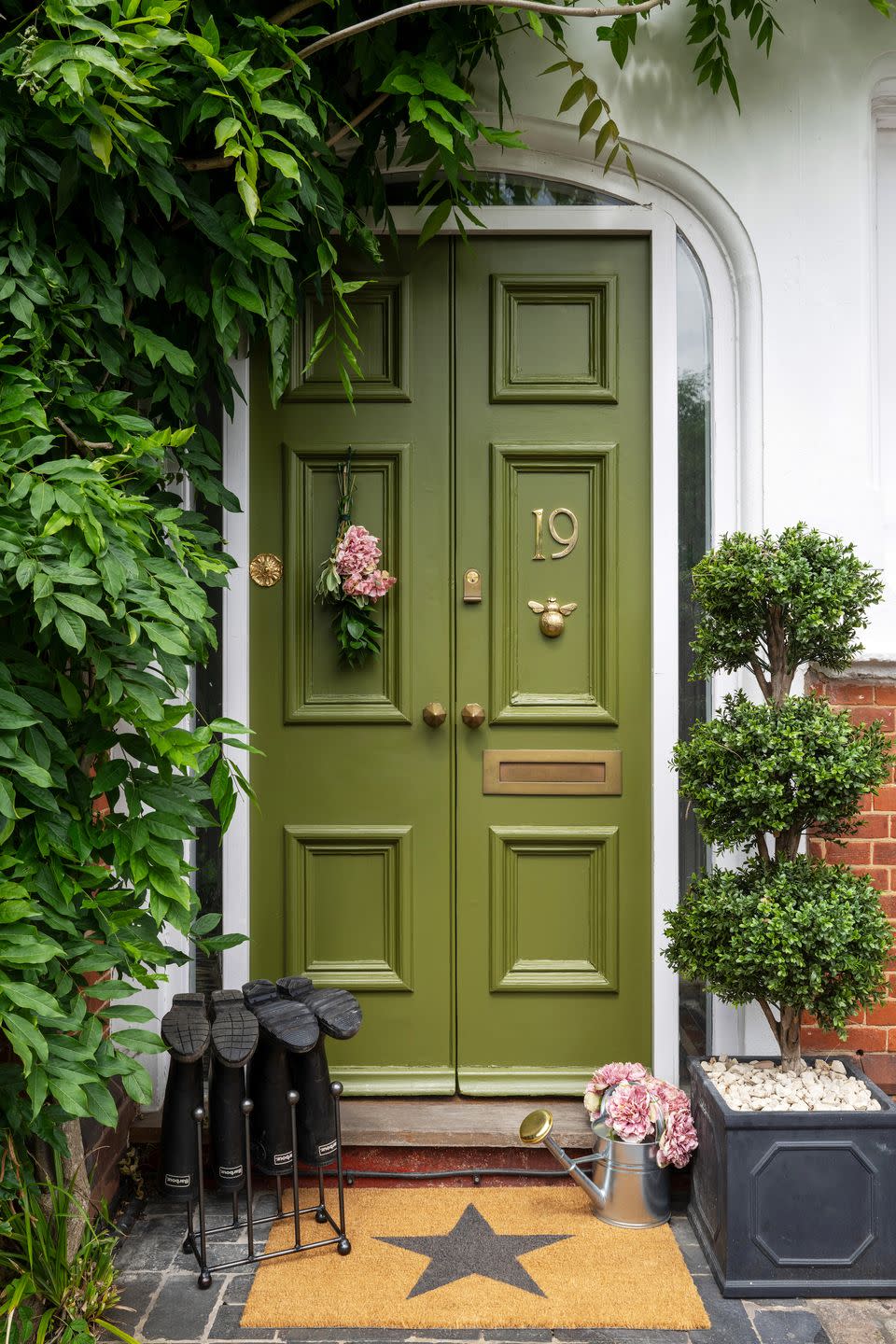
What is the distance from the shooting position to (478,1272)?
236 cm

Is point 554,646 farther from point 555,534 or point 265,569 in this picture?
point 265,569

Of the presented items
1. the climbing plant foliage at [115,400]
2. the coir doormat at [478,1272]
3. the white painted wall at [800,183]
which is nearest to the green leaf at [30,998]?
the climbing plant foliage at [115,400]

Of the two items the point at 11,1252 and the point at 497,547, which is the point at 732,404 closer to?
the point at 497,547

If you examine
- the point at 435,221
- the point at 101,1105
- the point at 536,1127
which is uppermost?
the point at 435,221

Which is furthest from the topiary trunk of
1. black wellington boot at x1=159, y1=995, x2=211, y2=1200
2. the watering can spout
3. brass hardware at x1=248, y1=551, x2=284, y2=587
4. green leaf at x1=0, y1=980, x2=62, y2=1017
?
brass hardware at x1=248, y1=551, x2=284, y2=587

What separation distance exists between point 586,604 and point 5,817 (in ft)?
5.83

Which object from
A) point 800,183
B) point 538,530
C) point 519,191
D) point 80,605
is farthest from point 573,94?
point 80,605

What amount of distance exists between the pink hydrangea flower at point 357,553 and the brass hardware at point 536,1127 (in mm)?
1522

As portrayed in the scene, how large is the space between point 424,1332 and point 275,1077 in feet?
2.08

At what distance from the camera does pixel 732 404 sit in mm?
2992

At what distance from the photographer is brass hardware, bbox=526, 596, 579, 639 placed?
3.02m

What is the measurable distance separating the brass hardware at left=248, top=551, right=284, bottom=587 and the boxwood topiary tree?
1218mm

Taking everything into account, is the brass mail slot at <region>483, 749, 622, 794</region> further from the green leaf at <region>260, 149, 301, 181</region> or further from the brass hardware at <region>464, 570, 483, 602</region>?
the green leaf at <region>260, 149, 301, 181</region>

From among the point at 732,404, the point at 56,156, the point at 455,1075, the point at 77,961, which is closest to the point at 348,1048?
the point at 455,1075
